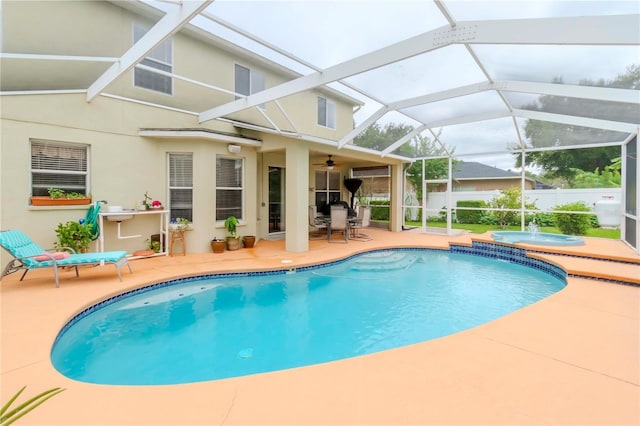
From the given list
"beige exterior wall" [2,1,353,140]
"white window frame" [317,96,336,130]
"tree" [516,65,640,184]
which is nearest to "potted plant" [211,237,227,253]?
"beige exterior wall" [2,1,353,140]

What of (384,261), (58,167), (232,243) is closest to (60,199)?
(58,167)

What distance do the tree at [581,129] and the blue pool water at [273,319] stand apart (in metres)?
3.91

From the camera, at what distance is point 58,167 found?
671 cm

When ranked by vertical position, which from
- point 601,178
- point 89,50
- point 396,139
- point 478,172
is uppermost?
point 89,50

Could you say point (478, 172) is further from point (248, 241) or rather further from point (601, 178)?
point (248, 241)

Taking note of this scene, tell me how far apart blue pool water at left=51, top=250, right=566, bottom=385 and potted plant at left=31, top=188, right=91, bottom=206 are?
121 inches

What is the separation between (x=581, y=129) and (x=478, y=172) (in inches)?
613

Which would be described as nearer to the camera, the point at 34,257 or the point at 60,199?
the point at 34,257

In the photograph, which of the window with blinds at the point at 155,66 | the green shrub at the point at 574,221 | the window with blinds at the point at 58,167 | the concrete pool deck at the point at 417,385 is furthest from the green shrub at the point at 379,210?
the concrete pool deck at the point at 417,385

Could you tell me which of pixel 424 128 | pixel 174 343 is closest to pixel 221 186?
pixel 174 343

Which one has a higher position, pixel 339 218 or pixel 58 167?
pixel 58 167

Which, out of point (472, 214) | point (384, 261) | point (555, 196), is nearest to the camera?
point (384, 261)

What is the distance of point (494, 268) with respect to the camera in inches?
316

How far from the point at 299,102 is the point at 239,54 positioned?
9.35ft
